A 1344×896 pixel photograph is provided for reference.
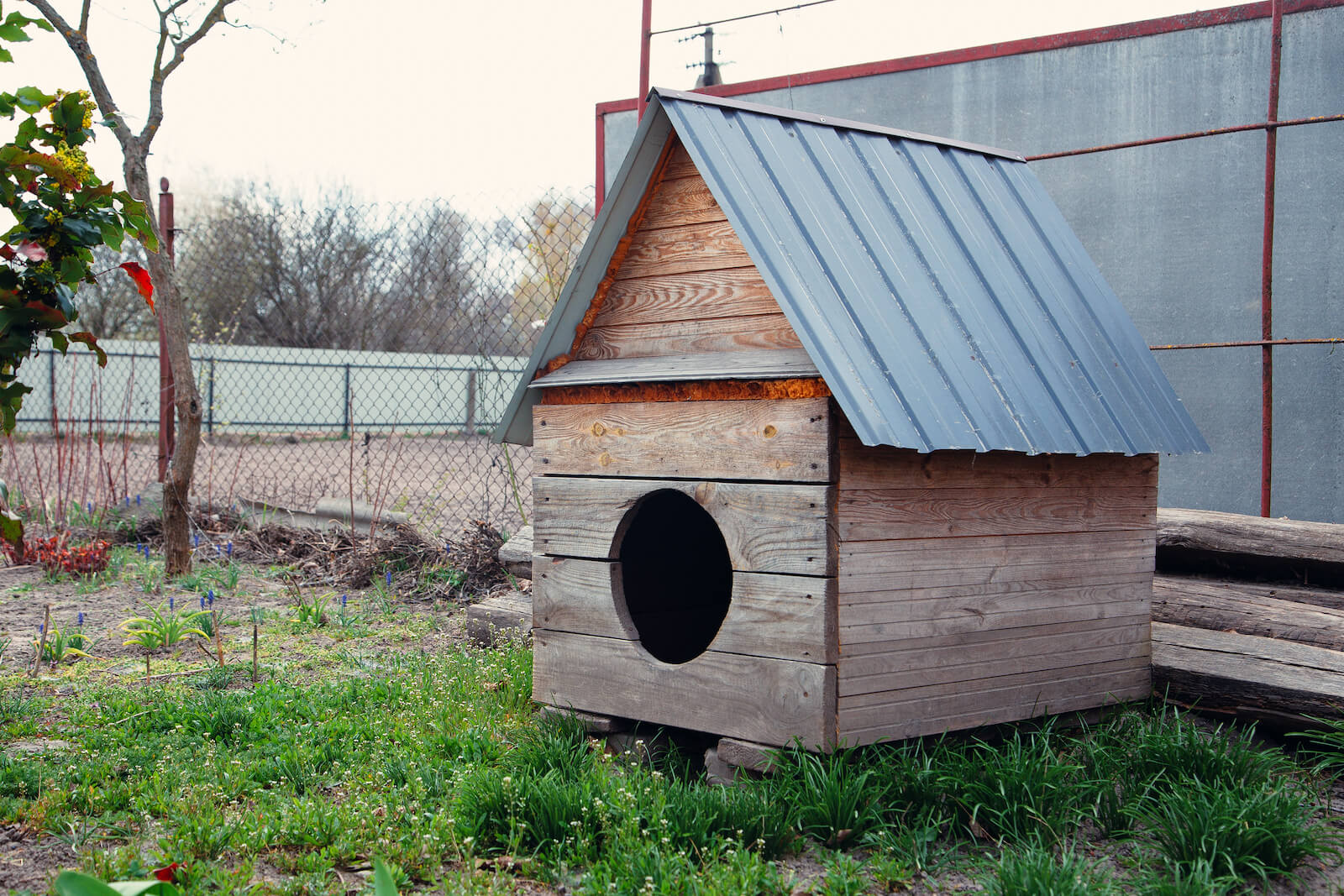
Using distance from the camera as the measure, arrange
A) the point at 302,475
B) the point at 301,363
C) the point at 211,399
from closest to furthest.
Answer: the point at 211,399 → the point at 302,475 → the point at 301,363

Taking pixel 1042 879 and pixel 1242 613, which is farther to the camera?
pixel 1242 613

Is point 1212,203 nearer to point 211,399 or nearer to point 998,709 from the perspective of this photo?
point 998,709

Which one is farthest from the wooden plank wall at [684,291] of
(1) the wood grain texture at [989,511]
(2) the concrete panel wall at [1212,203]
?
(2) the concrete panel wall at [1212,203]

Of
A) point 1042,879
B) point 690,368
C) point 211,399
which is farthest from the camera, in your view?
point 211,399

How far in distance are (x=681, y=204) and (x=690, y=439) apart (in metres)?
0.79

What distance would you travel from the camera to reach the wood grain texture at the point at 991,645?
323cm

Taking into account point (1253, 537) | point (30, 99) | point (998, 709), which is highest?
point (30, 99)

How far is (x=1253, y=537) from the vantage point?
15.4 feet

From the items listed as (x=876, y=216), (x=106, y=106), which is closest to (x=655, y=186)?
(x=876, y=216)

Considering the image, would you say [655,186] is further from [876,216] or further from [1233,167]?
[1233,167]

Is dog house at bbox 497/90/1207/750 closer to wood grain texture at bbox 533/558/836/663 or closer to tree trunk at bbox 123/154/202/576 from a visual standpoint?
wood grain texture at bbox 533/558/836/663

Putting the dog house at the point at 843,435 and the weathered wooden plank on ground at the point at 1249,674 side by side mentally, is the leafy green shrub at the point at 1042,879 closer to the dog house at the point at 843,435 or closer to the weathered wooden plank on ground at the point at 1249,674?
the dog house at the point at 843,435

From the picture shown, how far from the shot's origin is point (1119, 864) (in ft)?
9.34

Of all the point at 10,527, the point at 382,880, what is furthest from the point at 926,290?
the point at 10,527
